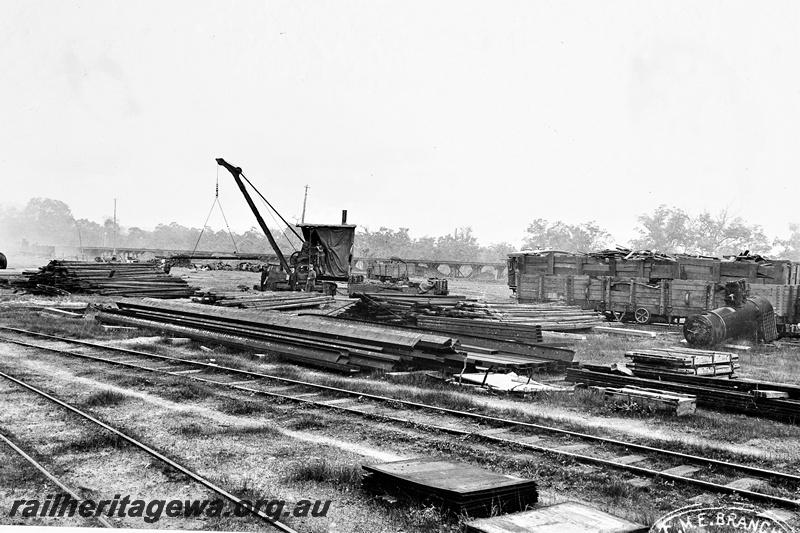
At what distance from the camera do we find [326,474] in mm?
6109

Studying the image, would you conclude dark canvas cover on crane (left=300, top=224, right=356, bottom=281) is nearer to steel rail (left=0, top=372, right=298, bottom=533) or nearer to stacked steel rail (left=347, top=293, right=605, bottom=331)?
stacked steel rail (left=347, top=293, right=605, bottom=331)

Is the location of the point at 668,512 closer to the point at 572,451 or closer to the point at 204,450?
the point at 572,451

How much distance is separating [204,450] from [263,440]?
0.71 metres

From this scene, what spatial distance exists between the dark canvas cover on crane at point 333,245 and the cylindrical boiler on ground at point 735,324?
14108mm

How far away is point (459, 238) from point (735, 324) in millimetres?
85140

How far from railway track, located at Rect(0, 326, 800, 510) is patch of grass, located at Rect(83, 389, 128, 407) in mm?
1656

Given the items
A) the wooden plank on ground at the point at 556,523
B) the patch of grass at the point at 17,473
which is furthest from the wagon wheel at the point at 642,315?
the patch of grass at the point at 17,473

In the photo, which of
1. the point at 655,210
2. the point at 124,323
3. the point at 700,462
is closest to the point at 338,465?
the point at 700,462

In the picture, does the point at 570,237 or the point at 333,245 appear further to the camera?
the point at 570,237

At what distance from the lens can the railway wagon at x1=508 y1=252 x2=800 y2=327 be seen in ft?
64.0

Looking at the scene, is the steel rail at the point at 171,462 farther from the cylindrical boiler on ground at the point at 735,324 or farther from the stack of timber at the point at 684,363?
the cylindrical boiler on ground at the point at 735,324

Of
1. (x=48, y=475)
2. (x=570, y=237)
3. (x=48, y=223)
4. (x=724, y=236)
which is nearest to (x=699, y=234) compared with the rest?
(x=724, y=236)

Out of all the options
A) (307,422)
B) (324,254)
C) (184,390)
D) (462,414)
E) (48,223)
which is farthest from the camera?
(48,223)

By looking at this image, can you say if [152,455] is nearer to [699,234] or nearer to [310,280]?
[310,280]
